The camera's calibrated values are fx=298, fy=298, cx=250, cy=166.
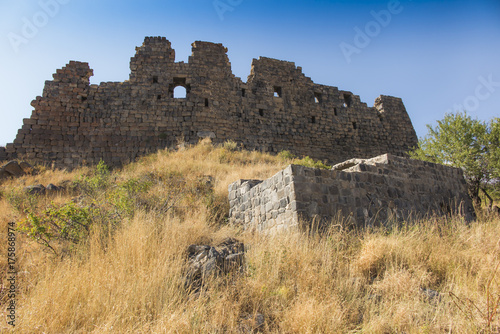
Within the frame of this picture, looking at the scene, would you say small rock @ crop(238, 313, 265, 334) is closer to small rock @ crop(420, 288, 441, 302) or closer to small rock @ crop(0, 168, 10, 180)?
small rock @ crop(420, 288, 441, 302)

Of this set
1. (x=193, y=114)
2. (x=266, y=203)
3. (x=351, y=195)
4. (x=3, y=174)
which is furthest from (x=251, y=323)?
(x=193, y=114)

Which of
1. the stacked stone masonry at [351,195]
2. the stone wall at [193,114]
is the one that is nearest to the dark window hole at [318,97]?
the stone wall at [193,114]

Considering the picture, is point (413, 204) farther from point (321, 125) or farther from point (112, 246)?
point (321, 125)

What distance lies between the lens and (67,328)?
2.69m

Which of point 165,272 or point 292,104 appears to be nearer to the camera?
point 165,272

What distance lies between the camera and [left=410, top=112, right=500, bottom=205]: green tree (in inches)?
452

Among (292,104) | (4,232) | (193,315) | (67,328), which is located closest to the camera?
(67,328)

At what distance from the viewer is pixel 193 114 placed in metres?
14.5

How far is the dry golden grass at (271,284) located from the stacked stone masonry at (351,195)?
0.44 m

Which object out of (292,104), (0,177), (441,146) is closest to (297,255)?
(0,177)

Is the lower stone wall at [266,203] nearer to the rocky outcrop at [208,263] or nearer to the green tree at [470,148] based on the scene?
the rocky outcrop at [208,263]

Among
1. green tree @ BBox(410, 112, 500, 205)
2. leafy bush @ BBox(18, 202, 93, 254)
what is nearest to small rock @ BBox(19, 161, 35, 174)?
leafy bush @ BBox(18, 202, 93, 254)

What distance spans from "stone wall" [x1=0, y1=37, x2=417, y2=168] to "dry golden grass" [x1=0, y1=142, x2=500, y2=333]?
9.26 metres

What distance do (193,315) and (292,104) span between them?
49.0ft
